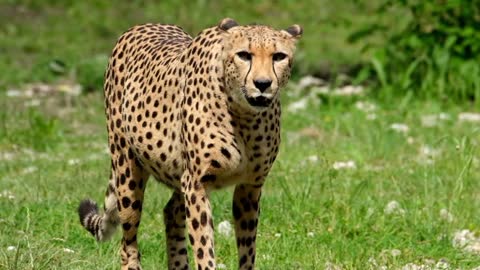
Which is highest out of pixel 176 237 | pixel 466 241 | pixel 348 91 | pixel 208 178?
pixel 208 178

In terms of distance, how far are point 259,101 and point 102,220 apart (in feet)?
5.16

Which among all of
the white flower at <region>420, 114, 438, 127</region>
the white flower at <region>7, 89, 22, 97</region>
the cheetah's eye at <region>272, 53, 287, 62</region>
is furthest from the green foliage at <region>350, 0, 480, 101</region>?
the cheetah's eye at <region>272, 53, 287, 62</region>

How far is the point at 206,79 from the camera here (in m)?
5.33

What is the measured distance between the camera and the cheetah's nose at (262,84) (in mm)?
4912


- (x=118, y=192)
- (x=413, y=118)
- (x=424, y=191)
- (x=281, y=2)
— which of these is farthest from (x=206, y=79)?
(x=281, y=2)

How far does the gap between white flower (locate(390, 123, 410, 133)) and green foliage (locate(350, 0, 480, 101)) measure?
90 centimetres

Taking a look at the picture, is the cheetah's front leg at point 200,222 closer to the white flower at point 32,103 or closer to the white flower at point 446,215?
the white flower at point 446,215

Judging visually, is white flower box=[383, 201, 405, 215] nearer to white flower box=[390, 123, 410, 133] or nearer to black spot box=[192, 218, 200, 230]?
black spot box=[192, 218, 200, 230]

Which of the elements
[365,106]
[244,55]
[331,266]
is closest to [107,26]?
[365,106]

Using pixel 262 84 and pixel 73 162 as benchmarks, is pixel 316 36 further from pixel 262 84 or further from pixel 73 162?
pixel 262 84

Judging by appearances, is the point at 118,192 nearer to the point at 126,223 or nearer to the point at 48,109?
the point at 126,223

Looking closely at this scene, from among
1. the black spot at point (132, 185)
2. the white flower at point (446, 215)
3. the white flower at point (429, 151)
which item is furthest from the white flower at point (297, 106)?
the black spot at point (132, 185)

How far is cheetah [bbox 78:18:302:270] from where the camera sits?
510 cm

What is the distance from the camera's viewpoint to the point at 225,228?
6.75 m
